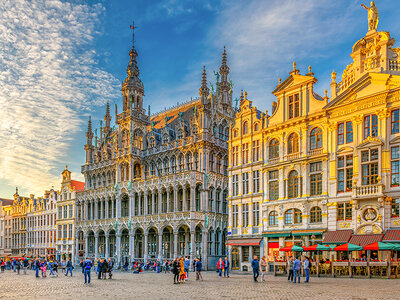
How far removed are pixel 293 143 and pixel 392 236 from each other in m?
13.3

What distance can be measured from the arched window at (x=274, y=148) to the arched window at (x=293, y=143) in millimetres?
1502

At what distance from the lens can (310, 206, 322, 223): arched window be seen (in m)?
41.1

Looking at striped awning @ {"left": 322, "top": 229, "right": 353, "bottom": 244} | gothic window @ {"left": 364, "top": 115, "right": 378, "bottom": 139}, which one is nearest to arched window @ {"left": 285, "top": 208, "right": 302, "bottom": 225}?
striped awning @ {"left": 322, "top": 229, "right": 353, "bottom": 244}

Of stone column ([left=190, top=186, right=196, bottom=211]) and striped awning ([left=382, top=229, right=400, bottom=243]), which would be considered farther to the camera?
stone column ([left=190, top=186, right=196, bottom=211])

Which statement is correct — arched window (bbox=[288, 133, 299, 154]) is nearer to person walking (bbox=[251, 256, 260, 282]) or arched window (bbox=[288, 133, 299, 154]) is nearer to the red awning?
the red awning

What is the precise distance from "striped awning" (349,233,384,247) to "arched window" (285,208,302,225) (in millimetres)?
6200

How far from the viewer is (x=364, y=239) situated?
36.2m

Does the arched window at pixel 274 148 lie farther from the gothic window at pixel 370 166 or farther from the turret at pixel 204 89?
the turret at pixel 204 89

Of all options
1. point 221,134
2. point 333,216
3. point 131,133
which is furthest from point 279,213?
point 131,133

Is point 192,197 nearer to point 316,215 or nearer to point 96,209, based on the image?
point 316,215

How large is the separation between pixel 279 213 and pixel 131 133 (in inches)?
1150

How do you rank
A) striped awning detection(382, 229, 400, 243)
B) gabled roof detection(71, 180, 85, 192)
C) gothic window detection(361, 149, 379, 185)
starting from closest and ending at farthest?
striped awning detection(382, 229, 400, 243), gothic window detection(361, 149, 379, 185), gabled roof detection(71, 180, 85, 192)

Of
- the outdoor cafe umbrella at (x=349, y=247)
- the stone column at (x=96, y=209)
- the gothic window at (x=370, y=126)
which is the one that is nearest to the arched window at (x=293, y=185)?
the gothic window at (x=370, y=126)

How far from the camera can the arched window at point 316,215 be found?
1616 inches
